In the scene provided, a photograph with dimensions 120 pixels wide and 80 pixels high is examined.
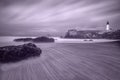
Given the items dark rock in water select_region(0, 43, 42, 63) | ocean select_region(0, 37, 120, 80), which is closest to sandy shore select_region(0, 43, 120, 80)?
ocean select_region(0, 37, 120, 80)

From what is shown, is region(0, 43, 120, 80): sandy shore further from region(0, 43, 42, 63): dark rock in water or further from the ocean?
region(0, 43, 42, 63): dark rock in water

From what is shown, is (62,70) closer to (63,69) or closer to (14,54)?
(63,69)

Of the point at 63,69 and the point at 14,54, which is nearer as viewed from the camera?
the point at 63,69

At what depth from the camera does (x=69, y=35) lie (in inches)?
1639

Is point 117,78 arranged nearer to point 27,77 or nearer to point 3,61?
point 27,77

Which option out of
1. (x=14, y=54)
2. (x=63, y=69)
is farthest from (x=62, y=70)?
(x=14, y=54)

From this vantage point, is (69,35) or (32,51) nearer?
(32,51)

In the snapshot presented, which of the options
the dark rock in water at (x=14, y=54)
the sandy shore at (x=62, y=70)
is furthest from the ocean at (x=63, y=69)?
the dark rock in water at (x=14, y=54)

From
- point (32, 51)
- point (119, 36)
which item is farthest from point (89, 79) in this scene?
point (119, 36)

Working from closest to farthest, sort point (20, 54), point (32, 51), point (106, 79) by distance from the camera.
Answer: point (106, 79) < point (20, 54) < point (32, 51)

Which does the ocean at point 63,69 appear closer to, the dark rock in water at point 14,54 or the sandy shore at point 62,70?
the sandy shore at point 62,70

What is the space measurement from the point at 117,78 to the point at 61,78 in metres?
1.22

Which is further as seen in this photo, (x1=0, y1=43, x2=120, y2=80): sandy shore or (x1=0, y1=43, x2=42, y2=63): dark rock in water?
(x1=0, y1=43, x2=42, y2=63): dark rock in water

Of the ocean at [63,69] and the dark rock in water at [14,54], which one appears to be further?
the dark rock in water at [14,54]
